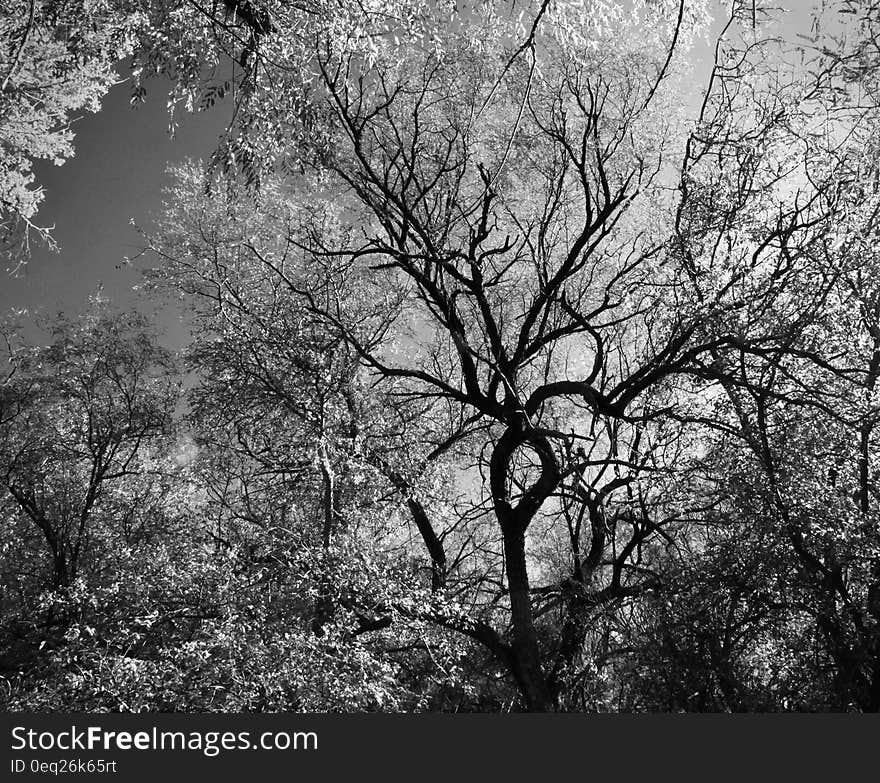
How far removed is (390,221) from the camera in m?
10.2

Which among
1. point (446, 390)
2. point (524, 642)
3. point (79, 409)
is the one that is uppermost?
point (79, 409)

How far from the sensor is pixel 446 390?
11.3 meters

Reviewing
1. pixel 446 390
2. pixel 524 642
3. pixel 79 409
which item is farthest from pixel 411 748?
pixel 79 409

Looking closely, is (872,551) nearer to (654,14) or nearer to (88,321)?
(654,14)

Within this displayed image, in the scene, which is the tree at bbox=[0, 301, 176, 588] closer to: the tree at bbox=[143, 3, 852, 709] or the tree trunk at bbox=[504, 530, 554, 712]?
the tree at bbox=[143, 3, 852, 709]

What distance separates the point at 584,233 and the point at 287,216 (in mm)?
4939

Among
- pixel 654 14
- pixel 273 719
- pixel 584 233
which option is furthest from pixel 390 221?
pixel 273 719

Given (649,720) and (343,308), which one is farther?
(343,308)

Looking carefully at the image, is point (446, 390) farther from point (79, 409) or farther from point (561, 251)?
point (79, 409)

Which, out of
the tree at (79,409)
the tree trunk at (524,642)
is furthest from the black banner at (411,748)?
the tree at (79,409)

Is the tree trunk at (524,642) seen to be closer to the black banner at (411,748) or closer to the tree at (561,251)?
the tree at (561,251)

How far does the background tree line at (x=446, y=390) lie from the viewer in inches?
203

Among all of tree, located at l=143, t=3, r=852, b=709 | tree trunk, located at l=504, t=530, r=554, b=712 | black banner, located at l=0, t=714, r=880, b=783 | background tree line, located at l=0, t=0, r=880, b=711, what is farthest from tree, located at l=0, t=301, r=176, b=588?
black banner, located at l=0, t=714, r=880, b=783

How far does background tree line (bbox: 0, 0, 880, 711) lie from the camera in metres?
5.15
